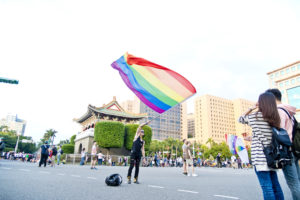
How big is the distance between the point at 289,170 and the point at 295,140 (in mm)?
684

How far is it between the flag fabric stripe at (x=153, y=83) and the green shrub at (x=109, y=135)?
81.2ft

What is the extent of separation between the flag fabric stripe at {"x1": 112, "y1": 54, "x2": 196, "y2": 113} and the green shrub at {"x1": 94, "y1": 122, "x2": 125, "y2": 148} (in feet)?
81.2

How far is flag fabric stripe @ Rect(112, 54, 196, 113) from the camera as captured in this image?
698cm

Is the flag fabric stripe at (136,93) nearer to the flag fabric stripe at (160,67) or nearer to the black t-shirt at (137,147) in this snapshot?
the flag fabric stripe at (160,67)

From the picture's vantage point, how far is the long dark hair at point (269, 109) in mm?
2588

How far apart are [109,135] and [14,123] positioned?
7448 inches

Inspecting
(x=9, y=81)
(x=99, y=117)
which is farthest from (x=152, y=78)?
(x=99, y=117)

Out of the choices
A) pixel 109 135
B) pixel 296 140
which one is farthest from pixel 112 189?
pixel 109 135

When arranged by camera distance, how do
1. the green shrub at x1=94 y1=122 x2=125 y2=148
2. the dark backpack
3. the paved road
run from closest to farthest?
the dark backpack, the paved road, the green shrub at x1=94 y1=122 x2=125 y2=148

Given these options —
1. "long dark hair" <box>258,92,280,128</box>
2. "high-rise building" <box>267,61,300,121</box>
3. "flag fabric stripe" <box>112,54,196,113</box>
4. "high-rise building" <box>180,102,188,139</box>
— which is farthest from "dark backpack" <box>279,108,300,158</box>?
"high-rise building" <box>180,102,188,139</box>

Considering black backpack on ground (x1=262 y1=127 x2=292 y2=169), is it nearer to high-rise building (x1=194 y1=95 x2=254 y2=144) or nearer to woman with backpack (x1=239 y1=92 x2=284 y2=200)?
woman with backpack (x1=239 y1=92 x2=284 y2=200)

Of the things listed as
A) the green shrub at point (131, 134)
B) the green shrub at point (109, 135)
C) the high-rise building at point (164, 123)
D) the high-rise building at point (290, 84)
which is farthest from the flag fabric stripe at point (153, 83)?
the high-rise building at point (164, 123)

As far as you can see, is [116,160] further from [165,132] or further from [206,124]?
[206,124]

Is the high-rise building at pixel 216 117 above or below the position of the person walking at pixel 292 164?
above
